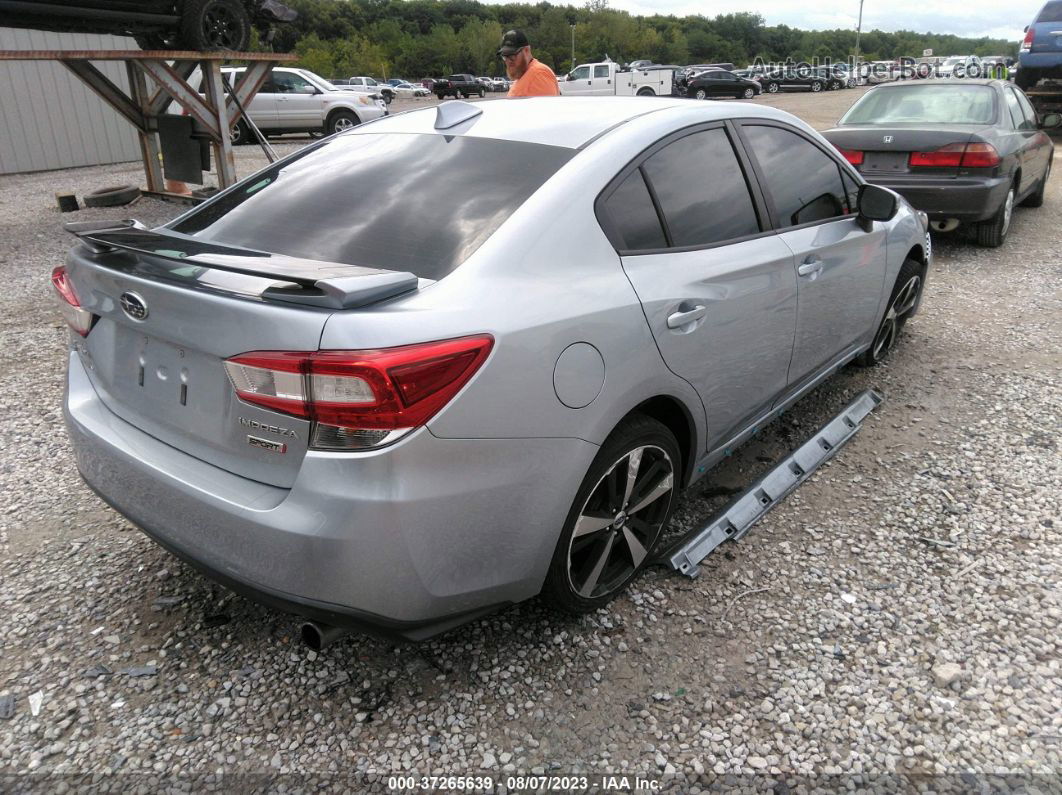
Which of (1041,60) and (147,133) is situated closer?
(147,133)

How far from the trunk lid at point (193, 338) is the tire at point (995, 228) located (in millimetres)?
7488

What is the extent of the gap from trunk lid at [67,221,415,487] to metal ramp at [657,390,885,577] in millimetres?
1566

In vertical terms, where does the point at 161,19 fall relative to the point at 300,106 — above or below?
above

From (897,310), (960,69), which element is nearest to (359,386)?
(897,310)

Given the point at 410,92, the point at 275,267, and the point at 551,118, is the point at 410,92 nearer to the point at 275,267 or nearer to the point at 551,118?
the point at 551,118

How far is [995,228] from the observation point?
7.47m

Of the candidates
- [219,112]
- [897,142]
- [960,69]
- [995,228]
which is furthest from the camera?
[960,69]

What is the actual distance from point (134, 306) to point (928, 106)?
801 centimetres

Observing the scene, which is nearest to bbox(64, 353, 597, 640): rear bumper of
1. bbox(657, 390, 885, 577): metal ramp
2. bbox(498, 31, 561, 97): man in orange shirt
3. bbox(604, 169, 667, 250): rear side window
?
bbox(604, 169, 667, 250): rear side window

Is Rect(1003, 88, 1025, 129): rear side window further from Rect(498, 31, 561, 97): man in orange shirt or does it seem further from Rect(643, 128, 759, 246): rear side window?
Rect(643, 128, 759, 246): rear side window

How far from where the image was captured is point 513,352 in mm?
1886

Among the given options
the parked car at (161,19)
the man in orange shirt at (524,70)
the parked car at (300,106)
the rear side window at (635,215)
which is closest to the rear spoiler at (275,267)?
the rear side window at (635,215)

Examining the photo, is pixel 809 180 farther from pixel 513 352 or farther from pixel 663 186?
pixel 513 352

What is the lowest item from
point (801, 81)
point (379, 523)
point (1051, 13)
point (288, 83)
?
point (379, 523)
